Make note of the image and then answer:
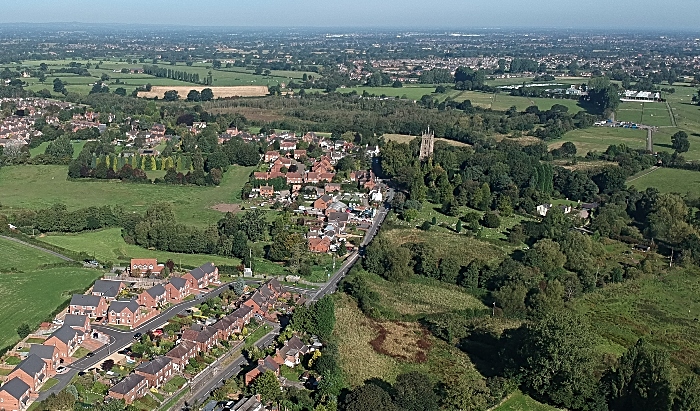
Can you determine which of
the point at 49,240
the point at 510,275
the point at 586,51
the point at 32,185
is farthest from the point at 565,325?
the point at 586,51

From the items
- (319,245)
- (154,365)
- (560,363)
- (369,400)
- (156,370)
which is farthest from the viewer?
(319,245)

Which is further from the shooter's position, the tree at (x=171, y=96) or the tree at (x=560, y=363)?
the tree at (x=171, y=96)

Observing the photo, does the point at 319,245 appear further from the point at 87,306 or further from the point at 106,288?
the point at 87,306

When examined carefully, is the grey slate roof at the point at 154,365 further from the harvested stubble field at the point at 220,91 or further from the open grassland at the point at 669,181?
the harvested stubble field at the point at 220,91

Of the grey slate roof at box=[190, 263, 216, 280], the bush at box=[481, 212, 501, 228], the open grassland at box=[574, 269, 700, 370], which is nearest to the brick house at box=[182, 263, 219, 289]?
the grey slate roof at box=[190, 263, 216, 280]

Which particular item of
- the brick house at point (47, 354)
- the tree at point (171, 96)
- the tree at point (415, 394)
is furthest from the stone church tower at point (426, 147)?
the tree at point (171, 96)

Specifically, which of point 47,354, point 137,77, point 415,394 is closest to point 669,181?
point 415,394

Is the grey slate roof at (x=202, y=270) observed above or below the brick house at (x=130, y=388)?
above
